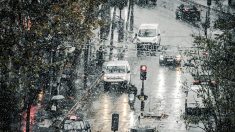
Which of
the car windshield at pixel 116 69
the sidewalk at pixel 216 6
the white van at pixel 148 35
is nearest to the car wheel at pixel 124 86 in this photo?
the car windshield at pixel 116 69

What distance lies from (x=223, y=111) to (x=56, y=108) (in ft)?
48.9

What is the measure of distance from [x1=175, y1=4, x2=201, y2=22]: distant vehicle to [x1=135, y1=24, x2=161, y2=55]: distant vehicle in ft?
25.6

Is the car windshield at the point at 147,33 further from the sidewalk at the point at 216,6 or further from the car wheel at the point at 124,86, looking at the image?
the car wheel at the point at 124,86

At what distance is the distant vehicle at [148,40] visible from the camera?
49375 millimetres

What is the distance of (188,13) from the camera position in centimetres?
5691

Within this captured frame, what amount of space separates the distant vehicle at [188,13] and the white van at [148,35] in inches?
291

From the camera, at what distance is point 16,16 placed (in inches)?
776

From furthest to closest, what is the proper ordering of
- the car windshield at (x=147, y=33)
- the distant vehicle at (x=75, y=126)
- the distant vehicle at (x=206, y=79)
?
1. the car windshield at (x=147, y=33)
2. the distant vehicle at (x=75, y=126)
3. the distant vehicle at (x=206, y=79)

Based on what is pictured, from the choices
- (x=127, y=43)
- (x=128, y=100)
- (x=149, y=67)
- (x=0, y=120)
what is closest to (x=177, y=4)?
(x=127, y=43)

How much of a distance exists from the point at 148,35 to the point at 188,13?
8523 mm

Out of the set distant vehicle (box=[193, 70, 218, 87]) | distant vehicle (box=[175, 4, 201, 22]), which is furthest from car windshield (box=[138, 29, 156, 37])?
distant vehicle (box=[193, 70, 218, 87])

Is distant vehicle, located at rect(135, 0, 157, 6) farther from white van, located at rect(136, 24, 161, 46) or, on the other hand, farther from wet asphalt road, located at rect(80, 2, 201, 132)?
white van, located at rect(136, 24, 161, 46)

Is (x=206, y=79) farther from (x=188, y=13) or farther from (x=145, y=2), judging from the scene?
(x=145, y=2)

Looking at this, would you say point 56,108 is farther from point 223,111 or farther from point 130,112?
point 223,111
